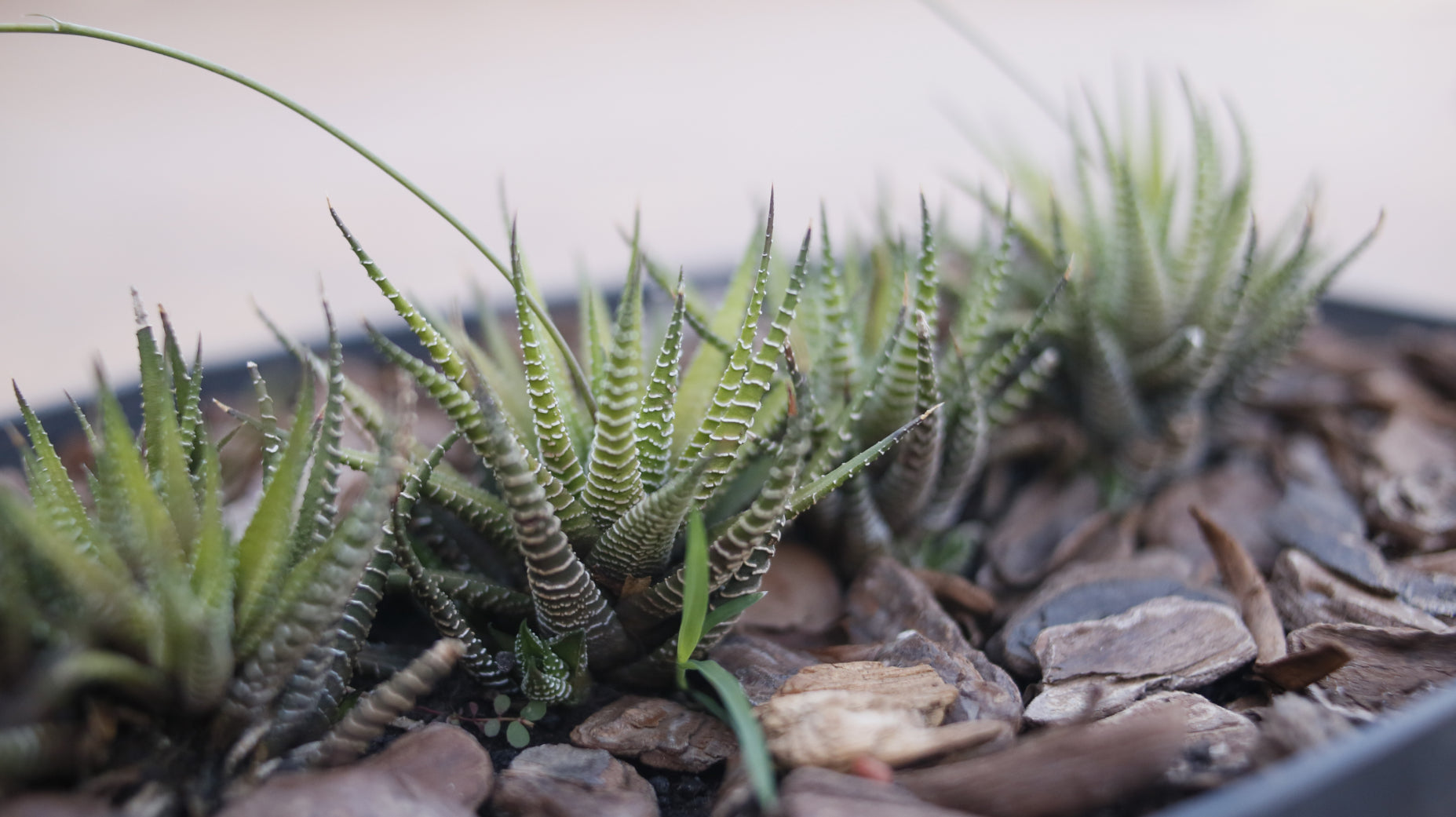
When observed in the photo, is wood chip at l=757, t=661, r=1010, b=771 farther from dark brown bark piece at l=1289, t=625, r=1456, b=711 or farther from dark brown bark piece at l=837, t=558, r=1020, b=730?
dark brown bark piece at l=1289, t=625, r=1456, b=711

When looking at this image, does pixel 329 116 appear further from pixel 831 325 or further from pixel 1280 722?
pixel 1280 722

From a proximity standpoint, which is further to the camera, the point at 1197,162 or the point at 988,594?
the point at 1197,162

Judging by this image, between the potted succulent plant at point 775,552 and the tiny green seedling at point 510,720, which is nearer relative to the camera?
the potted succulent plant at point 775,552

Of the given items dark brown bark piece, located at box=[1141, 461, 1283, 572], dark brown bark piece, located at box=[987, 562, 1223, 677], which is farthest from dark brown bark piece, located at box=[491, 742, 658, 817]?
dark brown bark piece, located at box=[1141, 461, 1283, 572]

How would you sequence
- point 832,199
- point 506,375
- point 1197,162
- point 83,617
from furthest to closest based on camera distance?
1. point 832,199
2. point 1197,162
3. point 506,375
4. point 83,617

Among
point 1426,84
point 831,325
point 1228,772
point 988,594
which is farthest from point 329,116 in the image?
point 1426,84

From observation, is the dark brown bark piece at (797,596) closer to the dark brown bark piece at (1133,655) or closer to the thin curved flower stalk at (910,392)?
the thin curved flower stalk at (910,392)

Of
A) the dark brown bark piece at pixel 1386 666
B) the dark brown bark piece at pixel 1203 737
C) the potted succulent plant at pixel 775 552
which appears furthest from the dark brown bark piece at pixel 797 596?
the dark brown bark piece at pixel 1386 666

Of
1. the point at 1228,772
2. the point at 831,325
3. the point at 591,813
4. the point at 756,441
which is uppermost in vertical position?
the point at 831,325
